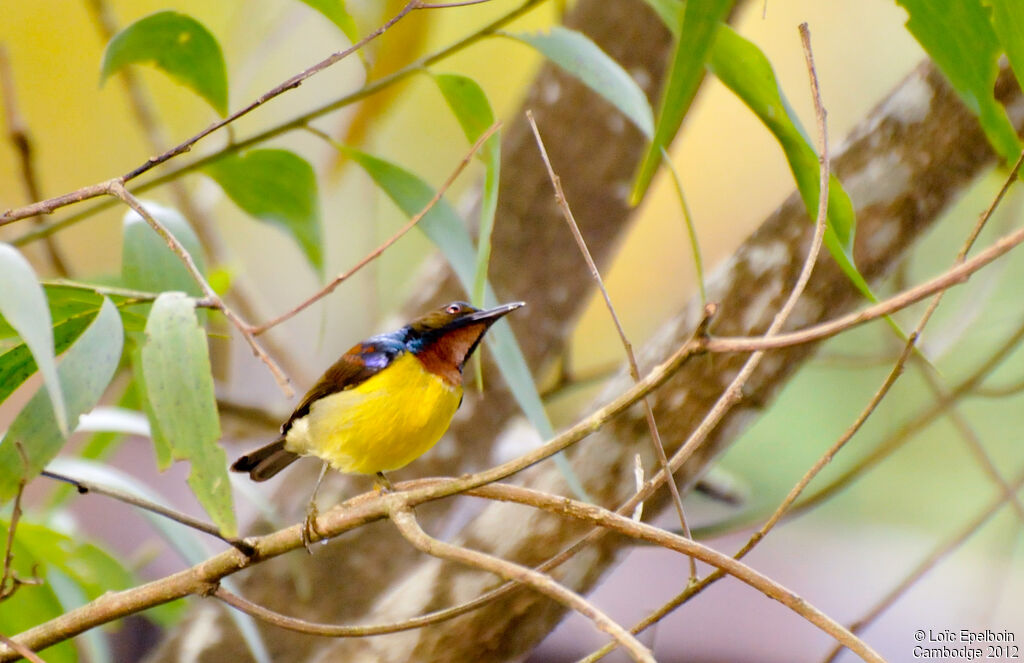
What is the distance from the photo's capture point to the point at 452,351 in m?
1.04

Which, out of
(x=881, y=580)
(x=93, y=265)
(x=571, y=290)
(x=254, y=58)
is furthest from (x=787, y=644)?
(x=93, y=265)

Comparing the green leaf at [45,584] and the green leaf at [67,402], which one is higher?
the green leaf at [67,402]

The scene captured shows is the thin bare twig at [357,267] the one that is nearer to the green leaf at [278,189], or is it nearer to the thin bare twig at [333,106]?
the thin bare twig at [333,106]

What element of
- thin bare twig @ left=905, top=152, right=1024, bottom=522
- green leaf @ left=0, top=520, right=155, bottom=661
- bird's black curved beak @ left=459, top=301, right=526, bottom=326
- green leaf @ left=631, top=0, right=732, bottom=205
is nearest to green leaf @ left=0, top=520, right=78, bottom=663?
green leaf @ left=0, top=520, right=155, bottom=661

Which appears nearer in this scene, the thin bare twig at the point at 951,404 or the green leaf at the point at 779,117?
the thin bare twig at the point at 951,404

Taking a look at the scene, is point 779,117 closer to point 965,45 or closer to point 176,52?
point 965,45

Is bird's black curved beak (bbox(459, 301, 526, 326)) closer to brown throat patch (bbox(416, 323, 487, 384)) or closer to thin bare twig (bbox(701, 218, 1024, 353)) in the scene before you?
brown throat patch (bbox(416, 323, 487, 384))

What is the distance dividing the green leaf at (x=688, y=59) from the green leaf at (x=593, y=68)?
10.9 inches

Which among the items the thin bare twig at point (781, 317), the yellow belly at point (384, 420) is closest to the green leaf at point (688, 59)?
the thin bare twig at point (781, 317)

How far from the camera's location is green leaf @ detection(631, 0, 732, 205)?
57 cm

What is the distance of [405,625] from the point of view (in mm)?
641

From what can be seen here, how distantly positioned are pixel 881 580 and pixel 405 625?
236cm

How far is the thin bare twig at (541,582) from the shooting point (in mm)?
467

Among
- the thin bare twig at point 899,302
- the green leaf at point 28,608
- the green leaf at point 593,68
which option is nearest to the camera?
the thin bare twig at point 899,302
